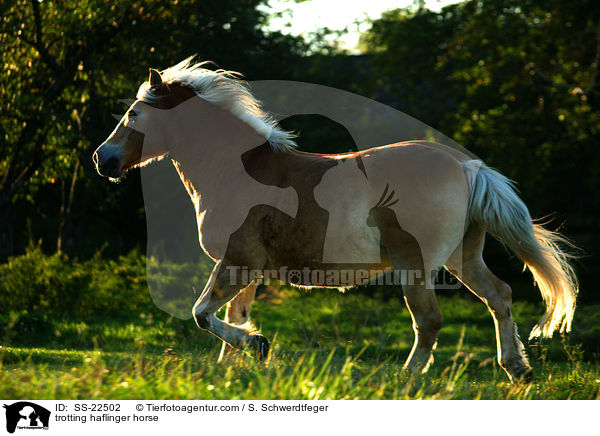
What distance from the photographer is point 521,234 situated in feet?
18.2

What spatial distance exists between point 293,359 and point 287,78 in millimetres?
13660

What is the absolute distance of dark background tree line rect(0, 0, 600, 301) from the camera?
10.4 meters

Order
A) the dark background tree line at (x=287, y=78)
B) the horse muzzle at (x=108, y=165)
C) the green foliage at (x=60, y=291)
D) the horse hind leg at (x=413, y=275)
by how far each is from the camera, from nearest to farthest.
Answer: the horse hind leg at (x=413, y=275) < the horse muzzle at (x=108, y=165) < the green foliage at (x=60, y=291) < the dark background tree line at (x=287, y=78)

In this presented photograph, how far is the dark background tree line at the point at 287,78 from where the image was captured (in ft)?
34.1

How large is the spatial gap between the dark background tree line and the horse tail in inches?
114

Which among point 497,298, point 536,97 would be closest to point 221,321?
point 497,298

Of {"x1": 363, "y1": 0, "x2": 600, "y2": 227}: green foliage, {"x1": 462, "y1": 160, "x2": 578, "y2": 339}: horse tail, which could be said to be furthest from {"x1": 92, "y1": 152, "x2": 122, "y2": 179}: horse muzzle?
{"x1": 363, "y1": 0, "x2": 600, "y2": 227}: green foliage

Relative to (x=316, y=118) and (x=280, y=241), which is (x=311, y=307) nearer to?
(x=280, y=241)

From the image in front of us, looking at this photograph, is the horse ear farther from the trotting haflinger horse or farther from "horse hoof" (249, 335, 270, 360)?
"horse hoof" (249, 335, 270, 360)

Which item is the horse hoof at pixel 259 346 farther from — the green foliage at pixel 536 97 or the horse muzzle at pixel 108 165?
the green foliage at pixel 536 97

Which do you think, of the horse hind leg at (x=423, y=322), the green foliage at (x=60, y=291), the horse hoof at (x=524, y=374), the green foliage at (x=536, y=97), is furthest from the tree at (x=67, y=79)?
the green foliage at (x=536, y=97)

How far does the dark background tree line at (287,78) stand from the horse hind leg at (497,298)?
3.20 meters
